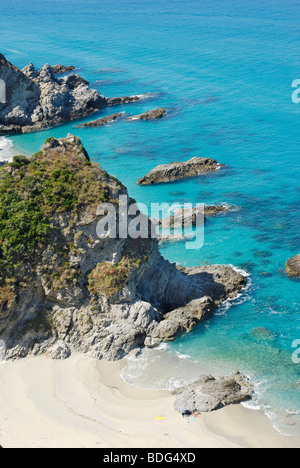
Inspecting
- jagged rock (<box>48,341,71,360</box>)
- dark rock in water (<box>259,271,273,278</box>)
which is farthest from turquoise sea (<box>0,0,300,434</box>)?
jagged rock (<box>48,341,71,360</box>)

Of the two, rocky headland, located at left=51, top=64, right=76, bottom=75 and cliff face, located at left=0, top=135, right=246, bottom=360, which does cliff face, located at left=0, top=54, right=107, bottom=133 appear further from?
cliff face, located at left=0, top=135, right=246, bottom=360

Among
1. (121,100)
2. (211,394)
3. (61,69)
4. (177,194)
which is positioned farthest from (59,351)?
(61,69)

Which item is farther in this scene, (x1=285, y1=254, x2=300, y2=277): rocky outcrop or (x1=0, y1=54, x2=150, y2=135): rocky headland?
(x1=0, y1=54, x2=150, y2=135): rocky headland

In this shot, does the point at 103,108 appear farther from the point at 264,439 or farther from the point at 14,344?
the point at 264,439

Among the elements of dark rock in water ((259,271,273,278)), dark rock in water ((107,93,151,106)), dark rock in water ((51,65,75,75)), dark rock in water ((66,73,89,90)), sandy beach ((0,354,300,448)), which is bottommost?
sandy beach ((0,354,300,448))

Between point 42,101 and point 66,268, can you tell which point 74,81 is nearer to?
point 42,101
